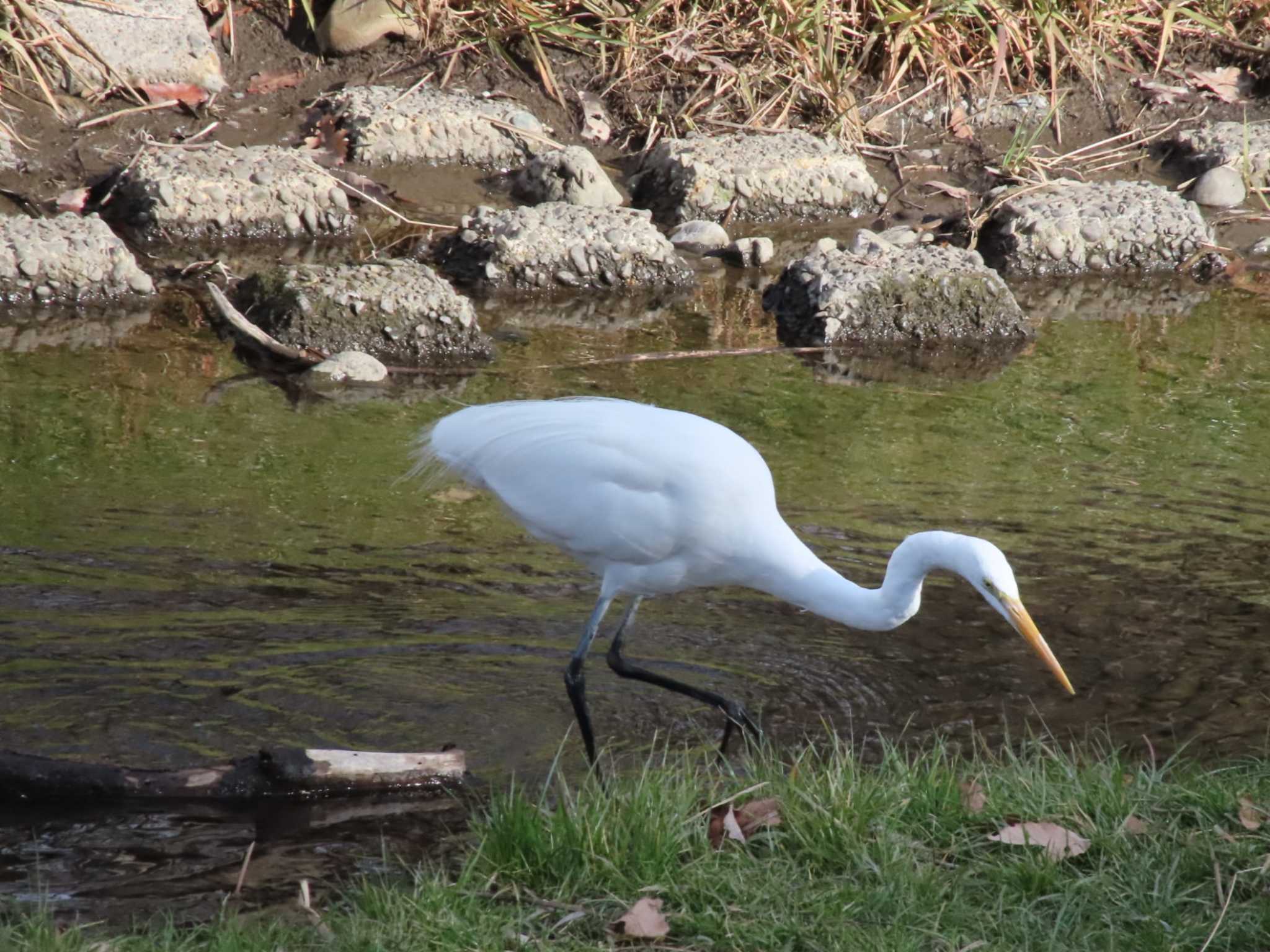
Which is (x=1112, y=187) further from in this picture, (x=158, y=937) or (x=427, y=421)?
(x=158, y=937)

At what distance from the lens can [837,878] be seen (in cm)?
294

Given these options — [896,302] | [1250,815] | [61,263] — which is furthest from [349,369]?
[1250,815]

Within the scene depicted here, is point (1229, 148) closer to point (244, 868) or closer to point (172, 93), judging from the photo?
point (172, 93)

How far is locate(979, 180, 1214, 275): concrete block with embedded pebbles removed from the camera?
9.02m

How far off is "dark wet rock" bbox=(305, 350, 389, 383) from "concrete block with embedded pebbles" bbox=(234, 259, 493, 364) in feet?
0.66

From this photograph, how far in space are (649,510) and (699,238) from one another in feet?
16.5

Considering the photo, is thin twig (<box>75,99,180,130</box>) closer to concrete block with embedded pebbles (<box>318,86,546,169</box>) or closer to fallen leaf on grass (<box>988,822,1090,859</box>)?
concrete block with embedded pebbles (<box>318,86,546,169</box>)

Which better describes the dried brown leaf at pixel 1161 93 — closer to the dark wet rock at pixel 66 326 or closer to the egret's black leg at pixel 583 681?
the dark wet rock at pixel 66 326

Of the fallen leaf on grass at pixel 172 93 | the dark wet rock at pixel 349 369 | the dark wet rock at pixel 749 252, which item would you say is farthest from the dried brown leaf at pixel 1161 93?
the dark wet rock at pixel 349 369

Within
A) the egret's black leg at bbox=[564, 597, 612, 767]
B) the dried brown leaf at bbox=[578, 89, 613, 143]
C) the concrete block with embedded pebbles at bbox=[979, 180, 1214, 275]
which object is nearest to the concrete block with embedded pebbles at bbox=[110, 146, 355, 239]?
the dried brown leaf at bbox=[578, 89, 613, 143]

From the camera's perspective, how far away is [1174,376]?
738cm

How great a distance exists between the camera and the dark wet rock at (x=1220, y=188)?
9.82 meters

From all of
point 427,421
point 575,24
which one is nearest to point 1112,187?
point 575,24

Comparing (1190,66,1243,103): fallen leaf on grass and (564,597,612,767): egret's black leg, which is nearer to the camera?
(564,597,612,767): egret's black leg
